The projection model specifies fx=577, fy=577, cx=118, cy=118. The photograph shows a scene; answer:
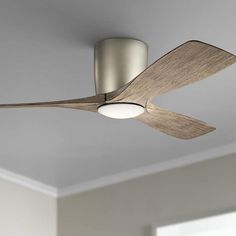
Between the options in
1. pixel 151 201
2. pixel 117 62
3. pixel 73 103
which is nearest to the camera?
pixel 73 103

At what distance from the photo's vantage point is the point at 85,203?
11.8 feet

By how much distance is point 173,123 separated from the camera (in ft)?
6.52

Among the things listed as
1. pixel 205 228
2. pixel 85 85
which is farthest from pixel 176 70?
pixel 205 228

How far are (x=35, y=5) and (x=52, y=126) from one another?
1016 mm

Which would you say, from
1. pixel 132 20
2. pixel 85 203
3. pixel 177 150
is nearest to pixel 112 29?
pixel 132 20

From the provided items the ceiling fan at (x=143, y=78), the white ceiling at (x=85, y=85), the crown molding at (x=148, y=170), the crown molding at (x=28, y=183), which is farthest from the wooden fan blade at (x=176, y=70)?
the crown molding at (x=28, y=183)

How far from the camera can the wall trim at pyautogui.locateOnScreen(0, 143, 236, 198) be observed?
3.16 m

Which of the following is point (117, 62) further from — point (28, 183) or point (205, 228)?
point (28, 183)

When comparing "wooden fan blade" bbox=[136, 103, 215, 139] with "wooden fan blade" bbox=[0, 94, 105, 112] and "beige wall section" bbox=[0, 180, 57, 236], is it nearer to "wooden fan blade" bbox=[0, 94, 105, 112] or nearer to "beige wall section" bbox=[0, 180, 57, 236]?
"wooden fan blade" bbox=[0, 94, 105, 112]

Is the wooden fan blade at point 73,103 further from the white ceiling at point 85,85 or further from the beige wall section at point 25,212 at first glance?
the beige wall section at point 25,212

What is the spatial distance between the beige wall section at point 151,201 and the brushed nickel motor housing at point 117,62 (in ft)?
4.26

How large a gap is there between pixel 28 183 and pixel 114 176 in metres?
0.54

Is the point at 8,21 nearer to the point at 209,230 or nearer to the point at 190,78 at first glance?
the point at 190,78

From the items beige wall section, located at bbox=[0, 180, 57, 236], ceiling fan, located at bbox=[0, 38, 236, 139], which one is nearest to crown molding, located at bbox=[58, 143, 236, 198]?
beige wall section, located at bbox=[0, 180, 57, 236]
